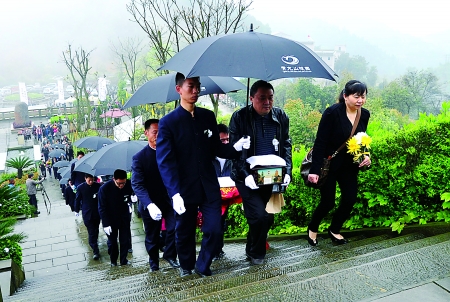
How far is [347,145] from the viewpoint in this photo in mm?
3729

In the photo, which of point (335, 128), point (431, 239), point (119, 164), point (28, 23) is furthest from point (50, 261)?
point (28, 23)

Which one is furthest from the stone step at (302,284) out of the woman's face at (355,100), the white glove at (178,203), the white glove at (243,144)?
the woman's face at (355,100)

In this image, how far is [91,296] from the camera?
11.3ft

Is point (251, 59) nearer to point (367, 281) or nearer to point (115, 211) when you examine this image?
point (367, 281)

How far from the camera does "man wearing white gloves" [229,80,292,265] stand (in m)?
3.49

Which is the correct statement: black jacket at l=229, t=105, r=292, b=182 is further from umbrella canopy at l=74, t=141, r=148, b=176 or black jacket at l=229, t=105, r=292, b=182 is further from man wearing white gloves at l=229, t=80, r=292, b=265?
umbrella canopy at l=74, t=141, r=148, b=176

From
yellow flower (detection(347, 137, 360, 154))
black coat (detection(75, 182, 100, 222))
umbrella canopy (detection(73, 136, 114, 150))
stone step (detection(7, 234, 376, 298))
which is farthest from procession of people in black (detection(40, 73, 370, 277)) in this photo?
umbrella canopy (detection(73, 136, 114, 150))

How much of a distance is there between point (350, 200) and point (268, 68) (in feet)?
5.91

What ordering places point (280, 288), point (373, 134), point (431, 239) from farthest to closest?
point (373, 134) → point (431, 239) → point (280, 288)

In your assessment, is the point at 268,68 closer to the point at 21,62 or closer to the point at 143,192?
the point at 143,192

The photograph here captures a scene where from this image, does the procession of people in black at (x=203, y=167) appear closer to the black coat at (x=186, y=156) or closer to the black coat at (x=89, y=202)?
the black coat at (x=186, y=156)

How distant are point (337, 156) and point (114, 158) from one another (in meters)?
3.50

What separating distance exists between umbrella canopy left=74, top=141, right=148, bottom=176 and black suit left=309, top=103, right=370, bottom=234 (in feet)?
9.77

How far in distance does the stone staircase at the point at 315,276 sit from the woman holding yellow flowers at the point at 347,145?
1.85 feet
